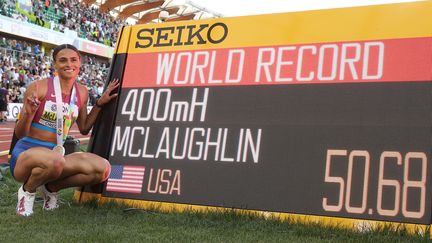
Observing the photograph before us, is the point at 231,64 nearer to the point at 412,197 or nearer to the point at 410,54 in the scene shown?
the point at 410,54

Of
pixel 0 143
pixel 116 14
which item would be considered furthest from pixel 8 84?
pixel 116 14

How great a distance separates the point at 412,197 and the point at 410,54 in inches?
39.2

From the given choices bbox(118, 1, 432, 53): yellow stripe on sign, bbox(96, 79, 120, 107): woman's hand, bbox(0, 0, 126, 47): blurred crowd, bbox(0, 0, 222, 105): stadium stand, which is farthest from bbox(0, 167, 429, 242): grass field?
bbox(0, 0, 126, 47): blurred crowd

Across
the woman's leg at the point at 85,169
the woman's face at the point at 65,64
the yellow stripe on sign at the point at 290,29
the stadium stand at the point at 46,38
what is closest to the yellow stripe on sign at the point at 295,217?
the woman's leg at the point at 85,169

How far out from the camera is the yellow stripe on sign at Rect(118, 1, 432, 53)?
133 inches

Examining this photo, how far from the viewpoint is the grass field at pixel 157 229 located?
3.00 m

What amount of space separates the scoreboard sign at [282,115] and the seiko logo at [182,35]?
0.04 ft

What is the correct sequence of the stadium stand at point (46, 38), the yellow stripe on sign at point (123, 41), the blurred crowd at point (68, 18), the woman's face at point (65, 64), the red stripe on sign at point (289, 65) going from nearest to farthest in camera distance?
1. the red stripe on sign at point (289, 65)
2. the woman's face at point (65, 64)
3. the yellow stripe on sign at point (123, 41)
4. the stadium stand at point (46, 38)
5. the blurred crowd at point (68, 18)

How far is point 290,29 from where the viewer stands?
12.4 feet

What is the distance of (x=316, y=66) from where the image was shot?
362cm

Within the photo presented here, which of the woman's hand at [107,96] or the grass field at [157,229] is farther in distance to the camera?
the woman's hand at [107,96]

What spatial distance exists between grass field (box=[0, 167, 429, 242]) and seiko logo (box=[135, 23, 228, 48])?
4.89ft

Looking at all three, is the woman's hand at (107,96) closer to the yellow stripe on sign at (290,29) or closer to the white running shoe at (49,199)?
the yellow stripe on sign at (290,29)

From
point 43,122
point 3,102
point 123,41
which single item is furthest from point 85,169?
point 3,102
